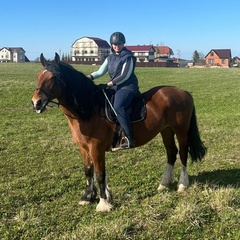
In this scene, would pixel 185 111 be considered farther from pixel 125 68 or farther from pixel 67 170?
pixel 67 170

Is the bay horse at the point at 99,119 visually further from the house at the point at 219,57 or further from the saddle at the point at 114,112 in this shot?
the house at the point at 219,57

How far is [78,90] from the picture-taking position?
4.66 meters

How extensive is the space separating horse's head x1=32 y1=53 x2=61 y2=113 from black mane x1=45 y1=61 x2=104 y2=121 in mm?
32

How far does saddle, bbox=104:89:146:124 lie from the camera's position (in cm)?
493

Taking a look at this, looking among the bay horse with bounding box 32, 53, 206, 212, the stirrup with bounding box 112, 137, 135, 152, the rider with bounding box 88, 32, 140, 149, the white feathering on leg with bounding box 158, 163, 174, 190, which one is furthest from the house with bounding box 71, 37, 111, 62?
the stirrup with bounding box 112, 137, 135, 152

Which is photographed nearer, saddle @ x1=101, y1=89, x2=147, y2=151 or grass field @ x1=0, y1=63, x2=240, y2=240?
grass field @ x1=0, y1=63, x2=240, y2=240

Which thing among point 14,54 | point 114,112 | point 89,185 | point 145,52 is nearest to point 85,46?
point 145,52

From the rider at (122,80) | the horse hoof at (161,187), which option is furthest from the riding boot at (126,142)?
the horse hoof at (161,187)

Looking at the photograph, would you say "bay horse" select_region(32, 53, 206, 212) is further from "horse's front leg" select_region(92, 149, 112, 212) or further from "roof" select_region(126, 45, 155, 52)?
"roof" select_region(126, 45, 155, 52)

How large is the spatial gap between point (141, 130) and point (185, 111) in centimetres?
102

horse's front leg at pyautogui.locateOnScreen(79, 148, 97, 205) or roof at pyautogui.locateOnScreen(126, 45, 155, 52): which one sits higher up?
roof at pyautogui.locateOnScreen(126, 45, 155, 52)

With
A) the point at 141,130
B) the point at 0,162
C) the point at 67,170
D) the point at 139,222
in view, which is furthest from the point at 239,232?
the point at 0,162

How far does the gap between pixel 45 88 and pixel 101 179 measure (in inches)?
67.0

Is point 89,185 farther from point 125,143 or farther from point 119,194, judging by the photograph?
point 125,143
